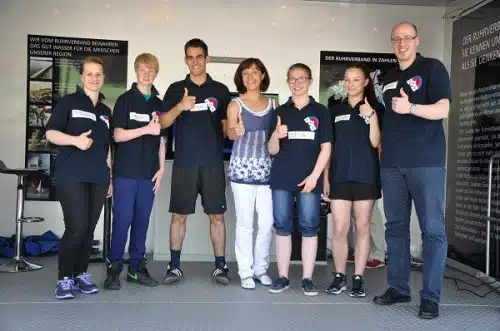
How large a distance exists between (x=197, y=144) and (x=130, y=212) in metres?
0.69

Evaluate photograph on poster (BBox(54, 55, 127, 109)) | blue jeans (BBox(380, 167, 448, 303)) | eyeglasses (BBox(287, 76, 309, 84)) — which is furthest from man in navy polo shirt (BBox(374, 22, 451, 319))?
photograph on poster (BBox(54, 55, 127, 109))

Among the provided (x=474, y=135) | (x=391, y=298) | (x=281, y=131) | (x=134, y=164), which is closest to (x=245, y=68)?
(x=281, y=131)

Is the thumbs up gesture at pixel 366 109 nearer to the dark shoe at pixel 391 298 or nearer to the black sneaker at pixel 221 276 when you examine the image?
the dark shoe at pixel 391 298

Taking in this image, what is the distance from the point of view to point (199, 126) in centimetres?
381

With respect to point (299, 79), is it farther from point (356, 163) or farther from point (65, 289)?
point (65, 289)

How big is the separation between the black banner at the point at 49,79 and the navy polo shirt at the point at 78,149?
2.09m

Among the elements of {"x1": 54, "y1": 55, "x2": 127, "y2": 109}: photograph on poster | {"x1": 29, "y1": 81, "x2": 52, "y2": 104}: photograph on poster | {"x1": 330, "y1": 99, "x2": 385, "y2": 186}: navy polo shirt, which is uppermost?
{"x1": 54, "y1": 55, "x2": 127, "y2": 109}: photograph on poster

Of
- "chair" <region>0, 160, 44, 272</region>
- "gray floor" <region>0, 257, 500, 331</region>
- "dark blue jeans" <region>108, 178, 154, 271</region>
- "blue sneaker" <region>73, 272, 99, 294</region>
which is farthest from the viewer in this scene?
"chair" <region>0, 160, 44, 272</region>

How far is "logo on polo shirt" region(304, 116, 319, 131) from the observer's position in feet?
11.6

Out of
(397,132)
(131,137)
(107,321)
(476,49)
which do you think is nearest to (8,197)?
(131,137)

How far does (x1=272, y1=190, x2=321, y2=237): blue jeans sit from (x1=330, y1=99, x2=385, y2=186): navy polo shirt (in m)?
0.23

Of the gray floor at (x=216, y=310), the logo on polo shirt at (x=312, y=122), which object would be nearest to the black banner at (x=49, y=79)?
the gray floor at (x=216, y=310)

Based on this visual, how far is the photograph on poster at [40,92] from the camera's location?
5.32m

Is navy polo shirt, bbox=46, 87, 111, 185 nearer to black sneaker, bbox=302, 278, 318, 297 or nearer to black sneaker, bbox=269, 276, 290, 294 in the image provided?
black sneaker, bbox=269, 276, 290, 294
